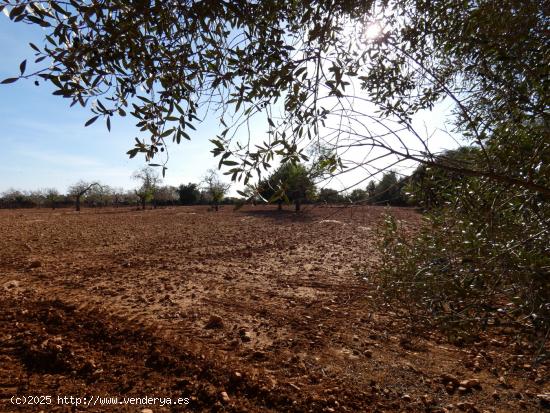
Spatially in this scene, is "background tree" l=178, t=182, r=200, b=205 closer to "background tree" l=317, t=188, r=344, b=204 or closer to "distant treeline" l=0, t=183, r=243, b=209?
"distant treeline" l=0, t=183, r=243, b=209

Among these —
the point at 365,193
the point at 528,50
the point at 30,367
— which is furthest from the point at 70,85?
the point at 528,50

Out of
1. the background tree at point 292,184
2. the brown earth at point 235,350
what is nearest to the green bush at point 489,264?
the brown earth at point 235,350

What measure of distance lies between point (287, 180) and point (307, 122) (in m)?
0.72

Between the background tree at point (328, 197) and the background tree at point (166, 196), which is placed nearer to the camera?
the background tree at point (328, 197)

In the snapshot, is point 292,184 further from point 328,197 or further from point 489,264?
point 489,264

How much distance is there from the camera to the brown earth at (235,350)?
10.9ft

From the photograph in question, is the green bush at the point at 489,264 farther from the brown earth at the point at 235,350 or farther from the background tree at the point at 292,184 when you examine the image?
the background tree at the point at 292,184

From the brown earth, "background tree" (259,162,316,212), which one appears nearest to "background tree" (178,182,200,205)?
the brown earth

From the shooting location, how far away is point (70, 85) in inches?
99.7

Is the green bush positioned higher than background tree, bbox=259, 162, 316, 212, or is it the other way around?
background tree, bbox=259, 162, 316, 212

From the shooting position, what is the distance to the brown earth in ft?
10.9

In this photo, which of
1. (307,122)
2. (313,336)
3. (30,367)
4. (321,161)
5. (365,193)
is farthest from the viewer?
(313,336)

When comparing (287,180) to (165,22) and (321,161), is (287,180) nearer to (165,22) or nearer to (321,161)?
(321,161)

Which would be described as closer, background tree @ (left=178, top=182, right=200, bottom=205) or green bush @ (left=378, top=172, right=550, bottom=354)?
green bush @ (left=378, top=172, right=550, bottom=354)
